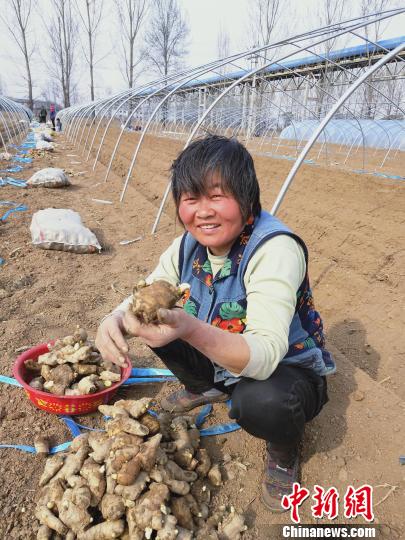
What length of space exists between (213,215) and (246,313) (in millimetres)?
443

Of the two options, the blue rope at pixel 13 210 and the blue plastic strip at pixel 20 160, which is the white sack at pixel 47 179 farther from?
the blue plastic strip at pixel 20 160

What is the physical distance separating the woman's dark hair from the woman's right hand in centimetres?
64

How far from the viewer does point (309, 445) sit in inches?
81.4

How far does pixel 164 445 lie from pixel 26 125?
27.7 m

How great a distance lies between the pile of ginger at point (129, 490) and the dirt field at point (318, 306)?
13 centimetres

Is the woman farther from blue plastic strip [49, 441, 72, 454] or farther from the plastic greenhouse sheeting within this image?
the plastic greenhouse sheeting

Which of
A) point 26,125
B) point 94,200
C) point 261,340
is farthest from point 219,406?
point 26,125

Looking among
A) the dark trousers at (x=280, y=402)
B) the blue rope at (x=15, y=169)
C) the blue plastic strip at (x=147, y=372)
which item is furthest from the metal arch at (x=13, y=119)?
the dark trousers at (x=280, y=402)

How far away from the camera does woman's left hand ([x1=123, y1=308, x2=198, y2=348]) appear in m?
1.26

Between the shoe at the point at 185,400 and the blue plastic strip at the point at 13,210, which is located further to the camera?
the blue plastic strip at the point at 13,210

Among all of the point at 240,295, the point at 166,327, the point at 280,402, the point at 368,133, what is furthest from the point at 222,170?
the point at 368,133

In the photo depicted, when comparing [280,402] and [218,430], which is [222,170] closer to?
[280,402]

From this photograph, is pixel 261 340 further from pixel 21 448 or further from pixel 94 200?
pixel 94 200

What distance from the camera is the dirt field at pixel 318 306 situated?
1.90m
